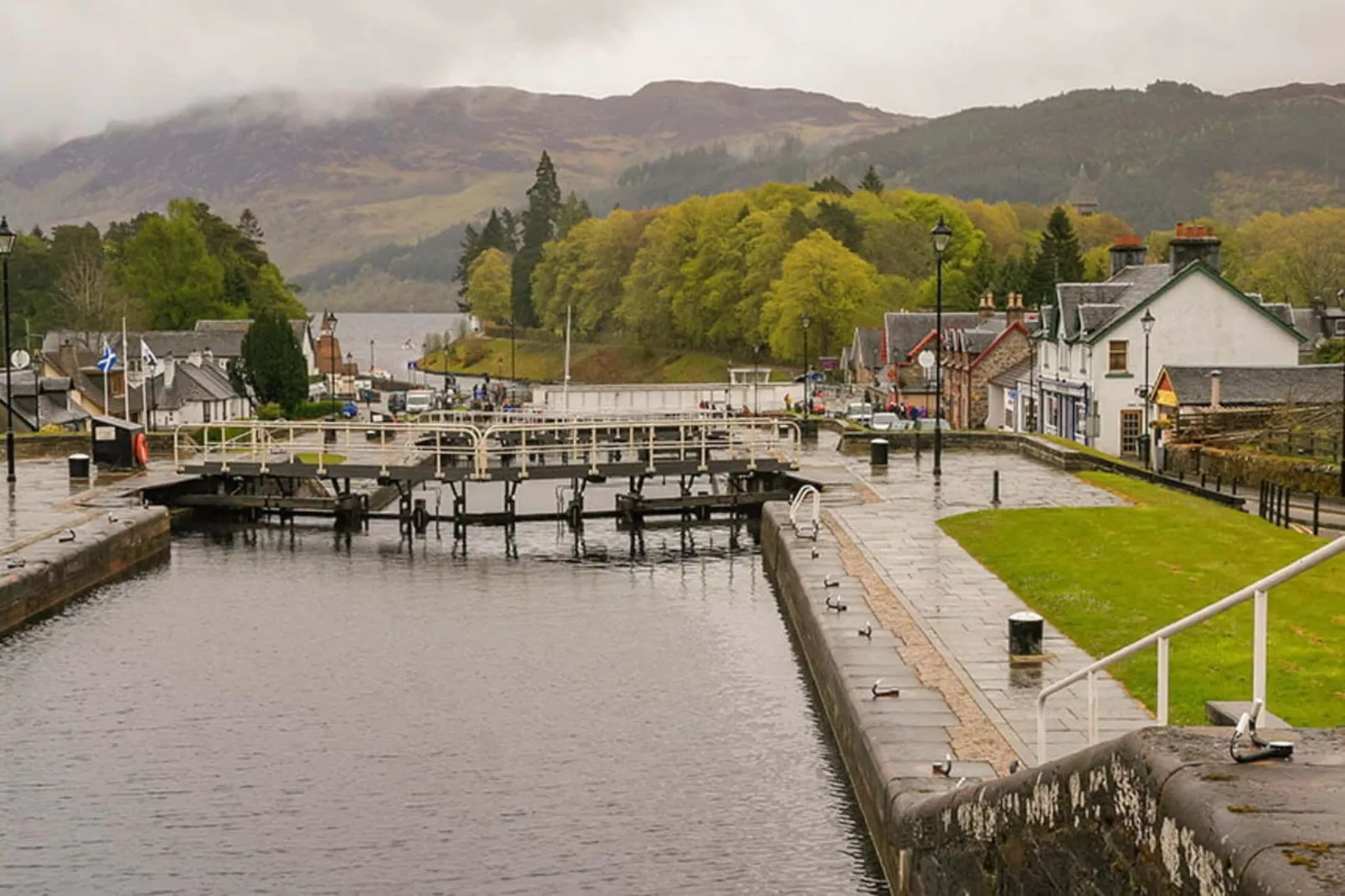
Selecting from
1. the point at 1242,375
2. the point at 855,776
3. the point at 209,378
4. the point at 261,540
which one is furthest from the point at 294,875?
the point at 209,378

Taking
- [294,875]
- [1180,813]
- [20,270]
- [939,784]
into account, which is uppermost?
[20,270]

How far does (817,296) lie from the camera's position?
135 metres

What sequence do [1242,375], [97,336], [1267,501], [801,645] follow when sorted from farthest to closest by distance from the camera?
[97,336]
[1242,375]
[1267,501]
[801,645]

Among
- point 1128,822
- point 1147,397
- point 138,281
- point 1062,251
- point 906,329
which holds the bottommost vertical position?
point 1128,822

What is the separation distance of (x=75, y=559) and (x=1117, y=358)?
4650 centimetres

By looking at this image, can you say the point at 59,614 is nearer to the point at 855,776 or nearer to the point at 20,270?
the point at 855,776

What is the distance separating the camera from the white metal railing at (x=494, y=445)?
52.5 meters

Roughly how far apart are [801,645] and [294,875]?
14560 mm

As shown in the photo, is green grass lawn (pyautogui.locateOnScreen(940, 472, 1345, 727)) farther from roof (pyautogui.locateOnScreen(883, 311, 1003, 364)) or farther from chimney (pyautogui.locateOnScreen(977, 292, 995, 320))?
roof (pyautogui.locateOnScreen(883, 311, 1003, 364))

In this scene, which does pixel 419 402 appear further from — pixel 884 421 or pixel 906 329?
pixel 884 421

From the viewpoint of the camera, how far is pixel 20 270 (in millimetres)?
166250

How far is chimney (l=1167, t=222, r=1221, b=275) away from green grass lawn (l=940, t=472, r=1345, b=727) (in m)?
25.7

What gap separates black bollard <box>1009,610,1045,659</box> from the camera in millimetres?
26578

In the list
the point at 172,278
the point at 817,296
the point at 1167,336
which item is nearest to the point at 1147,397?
the point at 1167,336
